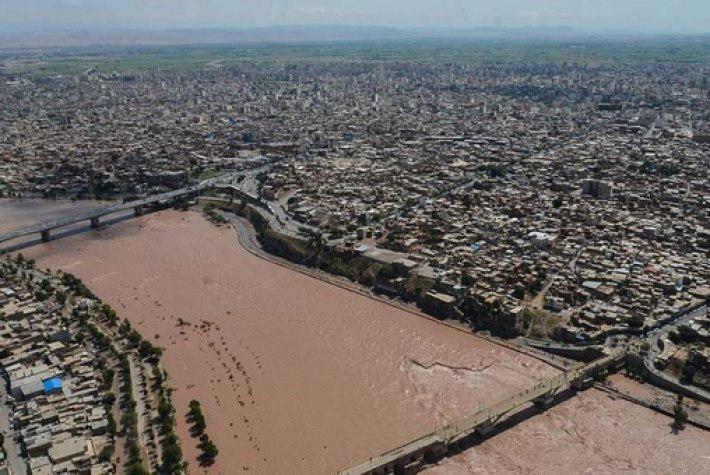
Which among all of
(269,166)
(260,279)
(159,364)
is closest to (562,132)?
(269,166)

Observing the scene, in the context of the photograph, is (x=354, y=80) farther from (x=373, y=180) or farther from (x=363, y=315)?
(x=363, y=315)

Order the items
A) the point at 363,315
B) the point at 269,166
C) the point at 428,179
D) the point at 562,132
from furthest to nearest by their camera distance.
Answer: the point at 562,132 < the point at 269,166 < the point at 428,179 < the point at 363,315

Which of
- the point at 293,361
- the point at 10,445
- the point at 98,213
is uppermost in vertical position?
the point at 10,445

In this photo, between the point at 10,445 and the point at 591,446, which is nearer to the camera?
the point at 10,445

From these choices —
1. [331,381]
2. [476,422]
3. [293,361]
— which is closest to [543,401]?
[476,422]

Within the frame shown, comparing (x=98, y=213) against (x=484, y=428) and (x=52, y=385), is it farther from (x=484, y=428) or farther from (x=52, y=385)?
(x=484, y=428)

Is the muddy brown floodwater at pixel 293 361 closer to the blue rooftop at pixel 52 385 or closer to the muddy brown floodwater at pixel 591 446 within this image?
the muddy brown floodwater at pixel 591 446
